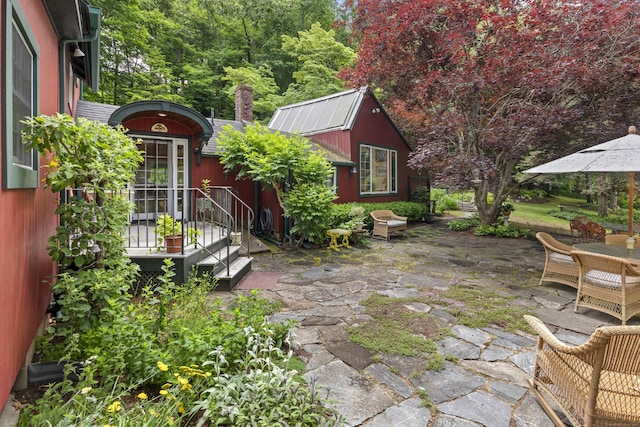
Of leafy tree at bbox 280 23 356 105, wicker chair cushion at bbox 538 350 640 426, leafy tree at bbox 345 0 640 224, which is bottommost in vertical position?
wicker chair cushion at bbox 538 350 640 426

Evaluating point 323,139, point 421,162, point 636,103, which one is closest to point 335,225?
point 421,162

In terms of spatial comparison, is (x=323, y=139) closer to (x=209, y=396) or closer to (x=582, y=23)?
(x=582, y=23)

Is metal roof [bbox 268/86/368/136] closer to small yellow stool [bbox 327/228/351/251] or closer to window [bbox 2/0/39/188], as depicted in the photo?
small yellow stool [bbox 327/228/351/251]

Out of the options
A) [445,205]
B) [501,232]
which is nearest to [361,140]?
[501,232]

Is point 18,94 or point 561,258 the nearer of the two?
point 18,94

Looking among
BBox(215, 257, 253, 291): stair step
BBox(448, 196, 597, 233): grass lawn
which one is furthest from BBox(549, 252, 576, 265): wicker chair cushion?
BBox(448, 196, 597, 233): grass lawn

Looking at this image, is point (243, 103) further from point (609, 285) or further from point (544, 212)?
point (544, 212)

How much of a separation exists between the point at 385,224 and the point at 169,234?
6315 mm

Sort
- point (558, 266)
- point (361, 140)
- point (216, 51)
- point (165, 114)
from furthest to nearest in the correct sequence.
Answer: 1. point (216, 51)
2. point (361, 140)
3. point (165, 114)
4. point (558, 266)

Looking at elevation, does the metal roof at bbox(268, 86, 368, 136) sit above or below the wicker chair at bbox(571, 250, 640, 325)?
above

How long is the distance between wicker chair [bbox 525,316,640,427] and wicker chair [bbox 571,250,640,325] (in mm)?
2130

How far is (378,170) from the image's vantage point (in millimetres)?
12484

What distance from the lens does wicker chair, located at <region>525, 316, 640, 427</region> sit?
1.79 metres

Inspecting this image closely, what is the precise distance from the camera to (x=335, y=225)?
873 centimetres
